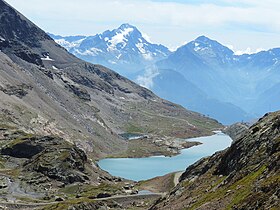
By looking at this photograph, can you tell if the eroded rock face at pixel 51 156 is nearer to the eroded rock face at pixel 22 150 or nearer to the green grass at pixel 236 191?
the eroded rock face at pixel 22 150

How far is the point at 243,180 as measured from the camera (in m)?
61.9

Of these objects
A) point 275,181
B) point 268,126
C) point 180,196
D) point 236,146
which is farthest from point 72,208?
point 275,181

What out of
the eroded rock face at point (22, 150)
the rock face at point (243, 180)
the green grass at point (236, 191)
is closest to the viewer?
the rock face at point (243, 180)

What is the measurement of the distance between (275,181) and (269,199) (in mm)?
4125

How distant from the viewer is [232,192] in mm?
59094

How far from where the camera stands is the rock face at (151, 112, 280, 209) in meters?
49.8

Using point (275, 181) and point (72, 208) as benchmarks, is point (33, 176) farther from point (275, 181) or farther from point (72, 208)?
point (275, 181)

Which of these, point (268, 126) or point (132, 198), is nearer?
point (268, 126)

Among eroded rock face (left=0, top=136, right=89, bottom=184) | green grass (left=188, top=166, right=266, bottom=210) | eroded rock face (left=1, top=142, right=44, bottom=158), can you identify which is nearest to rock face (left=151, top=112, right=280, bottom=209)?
green grass (left=188, top=166, right=266, bottom=210)

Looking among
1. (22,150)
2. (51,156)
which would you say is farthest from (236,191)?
(22,150)

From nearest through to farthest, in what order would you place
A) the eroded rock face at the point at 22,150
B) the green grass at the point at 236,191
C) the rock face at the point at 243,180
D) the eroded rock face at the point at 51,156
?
the rock face at the point at 243,180, the green grass at the point at 236,191, the eroded rock face at the point at 51,156, the eroded rock face at the point at 22,150

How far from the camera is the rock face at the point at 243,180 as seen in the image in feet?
163

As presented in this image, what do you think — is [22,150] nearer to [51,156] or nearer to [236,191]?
[51,156]

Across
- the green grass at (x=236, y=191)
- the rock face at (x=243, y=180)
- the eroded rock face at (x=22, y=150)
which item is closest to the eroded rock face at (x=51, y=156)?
the eroded rock face at (x=22, y=150)
